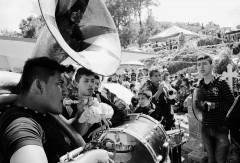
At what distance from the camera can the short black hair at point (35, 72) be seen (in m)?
1.40

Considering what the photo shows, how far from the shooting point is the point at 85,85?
272 cm

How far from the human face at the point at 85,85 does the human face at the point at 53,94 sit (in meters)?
1.11

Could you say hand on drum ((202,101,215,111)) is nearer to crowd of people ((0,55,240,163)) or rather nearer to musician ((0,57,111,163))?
crowd of people ((0,55,240,163))

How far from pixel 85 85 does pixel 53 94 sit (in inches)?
50.8

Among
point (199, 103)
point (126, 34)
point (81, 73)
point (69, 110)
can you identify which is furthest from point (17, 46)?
point (126, 34)

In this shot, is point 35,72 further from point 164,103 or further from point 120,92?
point 120,92

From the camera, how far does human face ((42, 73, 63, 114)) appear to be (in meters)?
1.41

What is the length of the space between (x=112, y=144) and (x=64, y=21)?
1.16 metres

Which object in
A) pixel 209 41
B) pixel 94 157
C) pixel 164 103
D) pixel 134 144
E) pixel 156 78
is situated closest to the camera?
pixel 94 157

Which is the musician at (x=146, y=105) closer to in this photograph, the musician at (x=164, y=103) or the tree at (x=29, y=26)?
the musician at (x=164, y=103)

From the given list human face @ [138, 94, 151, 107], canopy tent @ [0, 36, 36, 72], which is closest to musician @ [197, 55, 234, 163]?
human face @ [138, 94, 151, 107]

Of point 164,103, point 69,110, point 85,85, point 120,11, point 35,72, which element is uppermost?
point 120,11

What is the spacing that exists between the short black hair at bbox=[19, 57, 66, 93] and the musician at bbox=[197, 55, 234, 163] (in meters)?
2.52

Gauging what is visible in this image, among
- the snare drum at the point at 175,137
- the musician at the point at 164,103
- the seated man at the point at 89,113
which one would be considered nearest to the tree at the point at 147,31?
the musician at the point at 164,103
